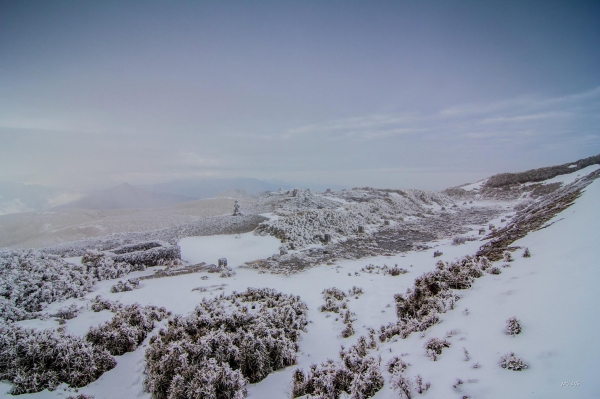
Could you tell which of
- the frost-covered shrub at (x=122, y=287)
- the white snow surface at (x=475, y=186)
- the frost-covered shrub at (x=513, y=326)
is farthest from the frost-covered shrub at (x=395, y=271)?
the white snow surface at (x=475, y=186)

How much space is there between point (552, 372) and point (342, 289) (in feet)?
27.5

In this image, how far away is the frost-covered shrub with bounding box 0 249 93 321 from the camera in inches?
362

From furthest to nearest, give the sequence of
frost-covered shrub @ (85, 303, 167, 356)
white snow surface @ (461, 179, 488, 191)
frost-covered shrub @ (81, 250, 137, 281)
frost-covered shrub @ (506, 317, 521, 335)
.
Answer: white snow surface @ (461, 179, 488, 191), frost-covered shrub @ (81, 250, 137, 281), frost-covered shrub @ (85, 303, 167, 356), frost-covered shrub @ (506, 317, 521, 335)

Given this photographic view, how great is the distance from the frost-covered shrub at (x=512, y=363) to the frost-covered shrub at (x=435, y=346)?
1167 mm

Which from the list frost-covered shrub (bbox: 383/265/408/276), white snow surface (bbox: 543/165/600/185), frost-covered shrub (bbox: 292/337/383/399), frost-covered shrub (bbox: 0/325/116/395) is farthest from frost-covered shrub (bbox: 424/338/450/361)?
white snow surface (bbox: 543/165/600/185)

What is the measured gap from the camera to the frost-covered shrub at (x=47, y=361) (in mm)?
6016

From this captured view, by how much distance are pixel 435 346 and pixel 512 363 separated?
4.94 ft

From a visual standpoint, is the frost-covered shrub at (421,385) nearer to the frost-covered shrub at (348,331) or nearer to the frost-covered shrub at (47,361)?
the frost-covered shrub at (348,331)

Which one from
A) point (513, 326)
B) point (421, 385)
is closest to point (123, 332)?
point (421, 385)

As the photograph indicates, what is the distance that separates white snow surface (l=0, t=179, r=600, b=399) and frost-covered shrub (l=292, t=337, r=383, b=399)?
0.23 metres

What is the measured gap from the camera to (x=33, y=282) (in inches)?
409

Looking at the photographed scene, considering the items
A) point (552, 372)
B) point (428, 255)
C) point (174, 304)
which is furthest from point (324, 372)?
point (428, 255)

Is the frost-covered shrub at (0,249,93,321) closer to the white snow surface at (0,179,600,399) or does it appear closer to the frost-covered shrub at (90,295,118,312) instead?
the white snow surface at (0,179,600,399)

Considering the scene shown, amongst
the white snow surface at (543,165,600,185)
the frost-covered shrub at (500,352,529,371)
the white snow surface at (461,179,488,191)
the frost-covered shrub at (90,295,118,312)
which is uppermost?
the white snow surface at (543,165,600,185)
